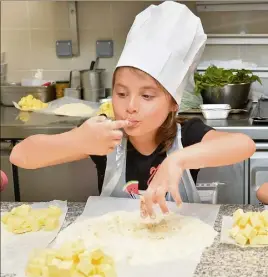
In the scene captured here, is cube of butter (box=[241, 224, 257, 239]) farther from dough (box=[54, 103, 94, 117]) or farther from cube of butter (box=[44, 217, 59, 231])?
dough (box=[54, 103, 94, 117])

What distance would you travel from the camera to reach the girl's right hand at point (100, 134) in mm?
519

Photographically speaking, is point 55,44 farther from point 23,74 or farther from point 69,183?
point 69,183

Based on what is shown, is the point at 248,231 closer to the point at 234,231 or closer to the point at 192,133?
the point at 234,231

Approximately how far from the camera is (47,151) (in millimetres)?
648

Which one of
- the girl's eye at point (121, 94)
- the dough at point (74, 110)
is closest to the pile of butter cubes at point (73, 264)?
the girl's eye at point (121, 94)

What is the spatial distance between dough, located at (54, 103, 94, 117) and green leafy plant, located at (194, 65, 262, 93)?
248 millimetres

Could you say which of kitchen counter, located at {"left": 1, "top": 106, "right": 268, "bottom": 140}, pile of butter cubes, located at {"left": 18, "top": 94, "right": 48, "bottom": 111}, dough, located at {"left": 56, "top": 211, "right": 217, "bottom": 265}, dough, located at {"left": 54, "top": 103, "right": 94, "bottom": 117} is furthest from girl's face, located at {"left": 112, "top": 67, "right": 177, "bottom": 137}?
pile of butter cubes, located at {"left": 18, "top": 94, "right": 48, "bottom": 111}

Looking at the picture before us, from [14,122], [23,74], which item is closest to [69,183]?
[14,122]

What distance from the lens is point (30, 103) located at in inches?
47.9

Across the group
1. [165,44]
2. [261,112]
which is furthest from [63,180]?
[165,44]

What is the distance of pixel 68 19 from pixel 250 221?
94 centimetres

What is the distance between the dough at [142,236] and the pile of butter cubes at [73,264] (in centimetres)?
6

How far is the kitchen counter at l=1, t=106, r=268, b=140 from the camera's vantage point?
3.30ft

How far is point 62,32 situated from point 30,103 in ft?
0.78
